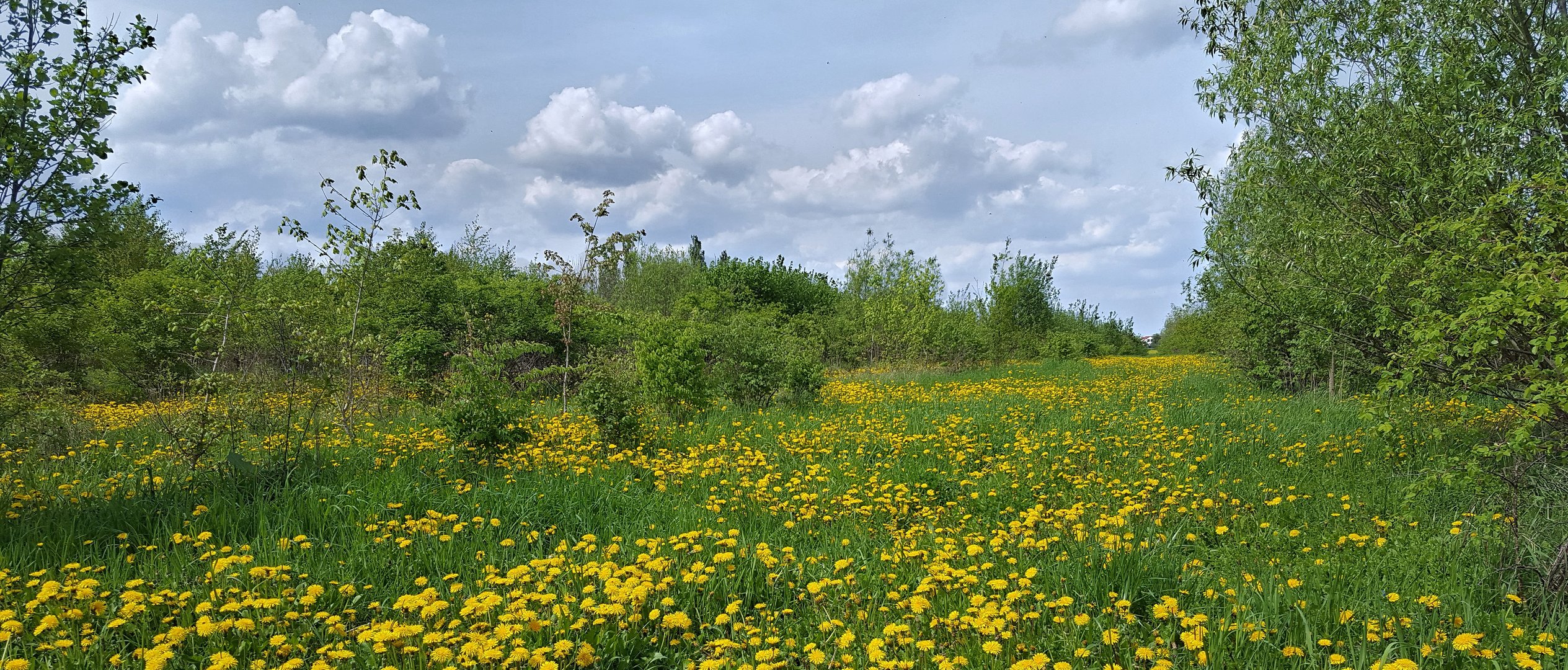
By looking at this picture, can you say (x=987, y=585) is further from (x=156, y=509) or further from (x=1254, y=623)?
(x=156, y=509)

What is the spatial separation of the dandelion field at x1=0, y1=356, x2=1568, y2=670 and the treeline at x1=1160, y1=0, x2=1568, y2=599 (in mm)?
650

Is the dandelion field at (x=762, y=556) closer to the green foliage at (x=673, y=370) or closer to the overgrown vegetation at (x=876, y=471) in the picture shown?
the overgrown vegetation at (x=876, y=471)

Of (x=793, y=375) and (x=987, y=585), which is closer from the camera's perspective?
(x=987, y=585)

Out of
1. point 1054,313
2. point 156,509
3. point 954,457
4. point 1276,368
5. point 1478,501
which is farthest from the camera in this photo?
point 1054,313

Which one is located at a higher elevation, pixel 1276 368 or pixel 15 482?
pixel 1276 368

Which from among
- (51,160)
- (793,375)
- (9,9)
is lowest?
(793,375)

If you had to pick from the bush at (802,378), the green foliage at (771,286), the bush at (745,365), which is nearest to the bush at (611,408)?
the bush at (745,365)

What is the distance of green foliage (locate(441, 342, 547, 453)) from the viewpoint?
7.04 meters

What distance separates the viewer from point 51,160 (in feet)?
17.6

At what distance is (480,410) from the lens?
23.4ft

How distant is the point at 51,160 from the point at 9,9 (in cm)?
114

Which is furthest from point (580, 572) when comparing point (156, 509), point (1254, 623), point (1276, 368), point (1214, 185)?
point (1276, 368)

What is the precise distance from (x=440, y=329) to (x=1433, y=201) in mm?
14440

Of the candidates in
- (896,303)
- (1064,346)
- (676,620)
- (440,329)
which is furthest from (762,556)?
(1064,346)
